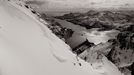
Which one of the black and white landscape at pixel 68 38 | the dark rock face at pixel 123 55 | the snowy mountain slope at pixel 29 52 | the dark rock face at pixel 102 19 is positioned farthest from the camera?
the dark rock face at pixel 102 19

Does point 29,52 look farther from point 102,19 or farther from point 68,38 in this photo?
point 102,19

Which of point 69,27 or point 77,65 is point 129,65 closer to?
point 77,65

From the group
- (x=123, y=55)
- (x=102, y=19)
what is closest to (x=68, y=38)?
(x=123, y=55)

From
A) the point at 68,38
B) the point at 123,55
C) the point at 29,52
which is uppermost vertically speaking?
the point at 29,52

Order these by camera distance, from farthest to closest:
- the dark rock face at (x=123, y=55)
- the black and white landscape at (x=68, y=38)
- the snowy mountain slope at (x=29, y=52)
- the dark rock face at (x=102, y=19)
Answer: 1. the dark rock face at (x=102, y=19)
2. the dark rock face at (x=123, y=55)
3. the black and white landscape at (x=68, y=38)
4. the snowy mountain slope at (x=29, y=52)

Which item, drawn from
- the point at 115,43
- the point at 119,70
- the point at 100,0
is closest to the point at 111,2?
the point at 100,0

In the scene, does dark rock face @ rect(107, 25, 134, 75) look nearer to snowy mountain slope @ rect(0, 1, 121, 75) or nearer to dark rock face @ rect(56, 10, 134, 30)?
snowy mountain slope @ rect(0, 1, 121, 75)

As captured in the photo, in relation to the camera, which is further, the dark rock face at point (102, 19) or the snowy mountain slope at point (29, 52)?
the dark rock face at point (102, 19)

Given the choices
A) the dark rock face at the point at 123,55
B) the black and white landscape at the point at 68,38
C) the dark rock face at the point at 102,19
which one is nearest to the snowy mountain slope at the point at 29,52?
the black and white landscape at the point at 68,38

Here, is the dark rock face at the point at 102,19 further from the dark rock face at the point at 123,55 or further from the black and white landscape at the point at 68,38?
the dark rock face at the point at 123,55
